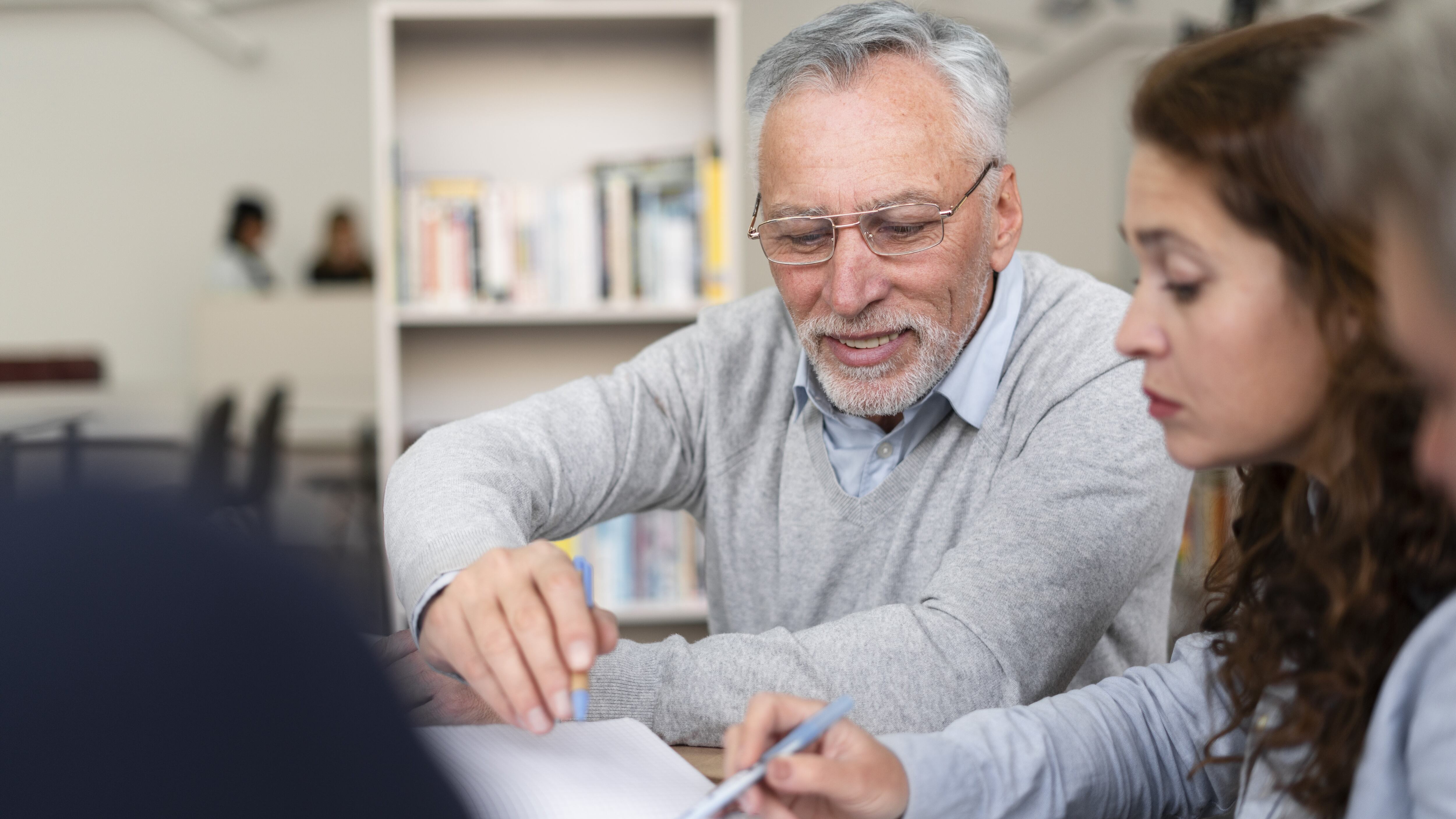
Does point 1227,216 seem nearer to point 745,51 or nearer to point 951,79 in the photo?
point 951,79

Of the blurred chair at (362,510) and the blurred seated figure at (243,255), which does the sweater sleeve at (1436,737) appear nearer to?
the blurred chair at (362,510)

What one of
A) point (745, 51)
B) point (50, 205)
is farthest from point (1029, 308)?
point (50, 205)

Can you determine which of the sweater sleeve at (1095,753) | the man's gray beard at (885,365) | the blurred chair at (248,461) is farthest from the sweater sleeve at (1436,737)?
the blurred chair at (248,461)

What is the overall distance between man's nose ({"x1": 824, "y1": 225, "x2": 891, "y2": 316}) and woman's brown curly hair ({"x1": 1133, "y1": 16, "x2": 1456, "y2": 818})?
1.74 ft

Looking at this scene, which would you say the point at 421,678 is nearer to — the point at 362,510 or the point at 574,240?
the point at 574,240

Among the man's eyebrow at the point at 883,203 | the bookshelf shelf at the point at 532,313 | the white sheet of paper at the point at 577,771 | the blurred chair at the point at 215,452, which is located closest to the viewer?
the white sheet of paper at the point at 577,771

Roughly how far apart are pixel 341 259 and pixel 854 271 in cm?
569

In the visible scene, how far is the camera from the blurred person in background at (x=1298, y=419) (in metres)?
0.49

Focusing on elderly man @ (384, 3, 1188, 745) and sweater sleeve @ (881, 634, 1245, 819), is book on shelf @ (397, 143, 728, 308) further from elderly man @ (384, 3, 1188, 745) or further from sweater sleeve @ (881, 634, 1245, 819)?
sweater sleeve @ (881, 634, 1245, 819)

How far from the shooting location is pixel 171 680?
1.16ft

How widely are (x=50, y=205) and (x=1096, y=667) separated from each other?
6.94 meters

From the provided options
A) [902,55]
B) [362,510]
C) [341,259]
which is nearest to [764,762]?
[902,55]

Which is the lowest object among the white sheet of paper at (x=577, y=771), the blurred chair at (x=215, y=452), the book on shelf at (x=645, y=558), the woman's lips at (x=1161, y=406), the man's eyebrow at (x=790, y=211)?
the book on shelf at (x=645, y=558)

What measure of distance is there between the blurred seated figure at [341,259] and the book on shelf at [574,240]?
161 inches
